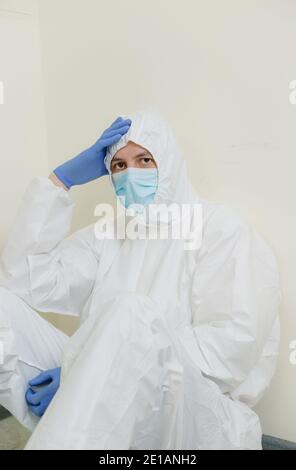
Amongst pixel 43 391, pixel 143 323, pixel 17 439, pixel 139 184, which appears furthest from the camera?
pixel 17 439

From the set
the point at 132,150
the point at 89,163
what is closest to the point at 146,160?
the point at 132,150

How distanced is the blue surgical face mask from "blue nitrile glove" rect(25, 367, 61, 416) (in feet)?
1.62

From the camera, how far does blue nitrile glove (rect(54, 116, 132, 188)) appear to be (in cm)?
143

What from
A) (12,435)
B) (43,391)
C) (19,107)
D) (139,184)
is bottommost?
(12,435)

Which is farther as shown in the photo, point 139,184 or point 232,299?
point 139,184

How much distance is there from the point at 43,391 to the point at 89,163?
66 cm

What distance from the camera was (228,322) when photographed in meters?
1.22

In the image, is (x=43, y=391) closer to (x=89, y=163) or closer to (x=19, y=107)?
(x=89, y=163)

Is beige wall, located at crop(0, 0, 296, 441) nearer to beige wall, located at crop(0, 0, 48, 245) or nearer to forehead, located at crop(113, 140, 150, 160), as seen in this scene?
beige wall, located at crop(0, 0, 48, 245)

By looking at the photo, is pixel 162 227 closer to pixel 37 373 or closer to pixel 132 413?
pixel 37 373

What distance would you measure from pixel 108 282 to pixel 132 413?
0.60 meters

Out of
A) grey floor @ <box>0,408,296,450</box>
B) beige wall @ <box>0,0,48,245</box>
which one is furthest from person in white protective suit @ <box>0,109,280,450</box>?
beige wall @ <box>0,0,48,245</box>

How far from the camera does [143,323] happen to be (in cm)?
98

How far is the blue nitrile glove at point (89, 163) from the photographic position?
1.43 meters
